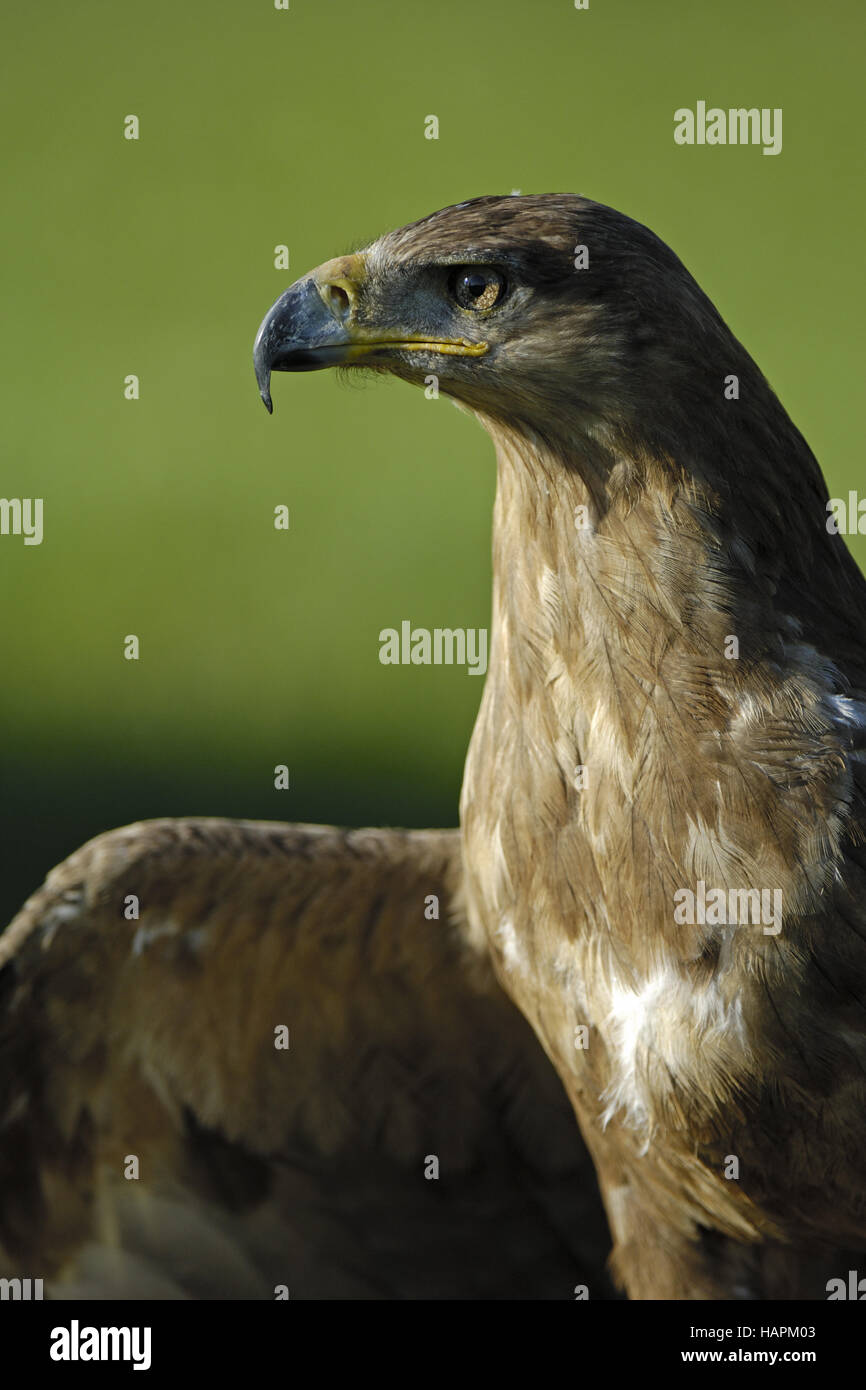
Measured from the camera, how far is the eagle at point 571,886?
1.85 metres

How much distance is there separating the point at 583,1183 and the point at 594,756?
106cm

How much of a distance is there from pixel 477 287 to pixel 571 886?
755 millimetres

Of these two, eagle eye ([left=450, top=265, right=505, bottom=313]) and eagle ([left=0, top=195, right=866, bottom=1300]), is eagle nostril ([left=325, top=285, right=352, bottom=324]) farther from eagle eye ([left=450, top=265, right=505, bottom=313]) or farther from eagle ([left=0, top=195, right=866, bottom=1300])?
eagle eye ([left=450, top=265, right=505, bottom=313])

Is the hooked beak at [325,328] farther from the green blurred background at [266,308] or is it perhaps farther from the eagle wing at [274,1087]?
the green blurred background at [266,308]

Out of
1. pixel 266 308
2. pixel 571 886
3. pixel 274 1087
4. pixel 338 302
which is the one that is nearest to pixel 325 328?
pixel 338 302

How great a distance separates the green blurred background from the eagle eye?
10.5 ft

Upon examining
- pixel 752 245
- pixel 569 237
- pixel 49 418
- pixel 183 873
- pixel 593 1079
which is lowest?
pixel 593 1079

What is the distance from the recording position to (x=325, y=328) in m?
1.94

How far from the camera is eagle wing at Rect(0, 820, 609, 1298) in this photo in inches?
102

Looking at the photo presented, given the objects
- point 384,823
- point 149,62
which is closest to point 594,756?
point 384,823

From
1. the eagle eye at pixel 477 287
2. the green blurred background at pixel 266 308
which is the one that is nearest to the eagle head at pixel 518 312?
the eagle eye at pixel 477 287

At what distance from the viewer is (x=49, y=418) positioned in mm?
6500

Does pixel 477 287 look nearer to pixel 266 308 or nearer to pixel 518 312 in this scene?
pixel 518 312

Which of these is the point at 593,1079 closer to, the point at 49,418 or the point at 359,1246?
the point at 359,1246
